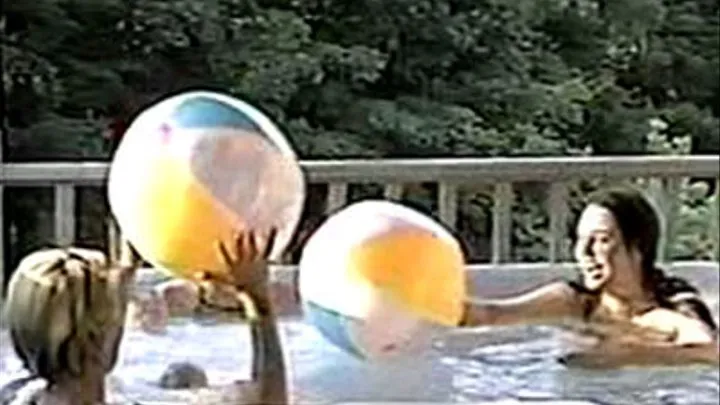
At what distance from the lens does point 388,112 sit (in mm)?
3289

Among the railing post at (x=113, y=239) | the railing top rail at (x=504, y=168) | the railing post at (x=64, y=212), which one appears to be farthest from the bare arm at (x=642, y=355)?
the railing post at (x=64, y=212)

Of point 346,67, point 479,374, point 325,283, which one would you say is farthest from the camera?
point 346,67

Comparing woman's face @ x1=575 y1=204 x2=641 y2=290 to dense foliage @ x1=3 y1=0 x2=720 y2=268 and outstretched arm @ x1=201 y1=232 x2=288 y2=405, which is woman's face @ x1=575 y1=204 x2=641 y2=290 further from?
outstretched arm @ x1=201 y1=232 x2=288 y2=405

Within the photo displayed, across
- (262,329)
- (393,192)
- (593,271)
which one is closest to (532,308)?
(593,271)

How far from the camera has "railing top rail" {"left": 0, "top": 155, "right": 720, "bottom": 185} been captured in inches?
130

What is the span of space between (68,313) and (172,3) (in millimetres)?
1314

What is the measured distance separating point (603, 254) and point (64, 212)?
1.06 metres

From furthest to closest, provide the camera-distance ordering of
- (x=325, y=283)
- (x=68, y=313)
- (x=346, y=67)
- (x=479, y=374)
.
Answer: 1. (x=346, y=67)
2. (x=479, y=374)
3. (x=325, y=283)
4. (x=68, y=313)

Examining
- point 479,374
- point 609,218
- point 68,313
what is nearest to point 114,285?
point 68,313

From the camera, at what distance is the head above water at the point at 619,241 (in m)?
3.03

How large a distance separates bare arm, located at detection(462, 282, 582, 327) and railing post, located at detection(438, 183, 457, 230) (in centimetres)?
21

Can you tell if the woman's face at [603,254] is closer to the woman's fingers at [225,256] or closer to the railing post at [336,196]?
the railing post at [336,196]

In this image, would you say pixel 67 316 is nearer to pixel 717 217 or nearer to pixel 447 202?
pixel 447 202

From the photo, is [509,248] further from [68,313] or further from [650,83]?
[68,313]
